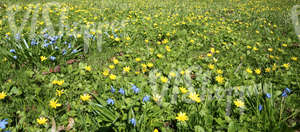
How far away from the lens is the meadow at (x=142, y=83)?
1.57 m

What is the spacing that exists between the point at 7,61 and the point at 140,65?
5.74 ft

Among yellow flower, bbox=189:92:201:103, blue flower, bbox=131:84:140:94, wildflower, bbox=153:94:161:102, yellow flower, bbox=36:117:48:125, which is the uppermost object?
blue flower, bbox=131:84:140:94

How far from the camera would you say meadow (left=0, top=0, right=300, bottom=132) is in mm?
1573

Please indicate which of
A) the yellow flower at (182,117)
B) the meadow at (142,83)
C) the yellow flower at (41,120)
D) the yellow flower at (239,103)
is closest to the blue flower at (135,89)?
the meadow at (142,83)

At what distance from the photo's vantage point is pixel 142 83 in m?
2.05

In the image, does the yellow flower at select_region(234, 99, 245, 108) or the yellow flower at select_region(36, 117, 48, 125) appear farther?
the yellow flower at select_region(234, 99, 245, 108)

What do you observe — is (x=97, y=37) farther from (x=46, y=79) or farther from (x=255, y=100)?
(x=255, y=100)

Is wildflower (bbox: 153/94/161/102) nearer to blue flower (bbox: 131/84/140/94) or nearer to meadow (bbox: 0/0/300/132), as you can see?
meadow (bbox: 0/0/300/132)

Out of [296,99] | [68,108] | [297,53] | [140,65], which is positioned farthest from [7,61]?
[297,53]

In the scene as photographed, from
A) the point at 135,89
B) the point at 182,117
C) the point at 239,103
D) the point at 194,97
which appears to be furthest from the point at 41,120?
the point at 239,103

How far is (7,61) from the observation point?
221 cm

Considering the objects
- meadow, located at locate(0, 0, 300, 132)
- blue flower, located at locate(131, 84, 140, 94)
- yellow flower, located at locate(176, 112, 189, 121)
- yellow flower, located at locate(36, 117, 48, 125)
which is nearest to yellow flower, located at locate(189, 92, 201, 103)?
meadow, located at locate(0, 0, 300, 132)

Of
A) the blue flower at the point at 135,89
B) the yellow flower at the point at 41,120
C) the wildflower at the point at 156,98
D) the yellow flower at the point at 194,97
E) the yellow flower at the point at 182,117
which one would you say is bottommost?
the yellow flower at the point at 41,120

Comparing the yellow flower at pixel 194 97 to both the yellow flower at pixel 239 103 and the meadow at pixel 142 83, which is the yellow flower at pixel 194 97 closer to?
the meadow at pixel 142 83
